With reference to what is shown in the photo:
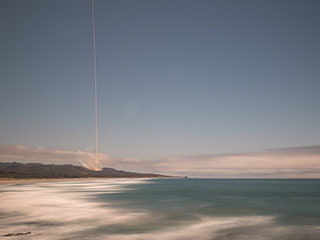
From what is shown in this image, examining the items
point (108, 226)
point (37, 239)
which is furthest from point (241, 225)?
point (37, 239)

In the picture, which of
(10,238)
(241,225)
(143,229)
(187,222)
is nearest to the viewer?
(10,238)

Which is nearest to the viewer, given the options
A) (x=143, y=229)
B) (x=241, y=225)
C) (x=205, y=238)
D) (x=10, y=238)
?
(x=10, y=238)

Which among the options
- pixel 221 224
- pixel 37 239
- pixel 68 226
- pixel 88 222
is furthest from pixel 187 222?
pixel 37 239

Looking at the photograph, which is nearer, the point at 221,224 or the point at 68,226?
the point at 68,226

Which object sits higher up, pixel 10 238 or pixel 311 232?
pixel 10 238

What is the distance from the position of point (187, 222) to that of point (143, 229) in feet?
15.8

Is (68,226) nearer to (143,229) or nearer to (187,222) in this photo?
(143,229)

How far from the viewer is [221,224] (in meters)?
21.9

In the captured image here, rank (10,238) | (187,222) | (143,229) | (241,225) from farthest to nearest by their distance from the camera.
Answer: (187,222)
(241,225)
(143,229)
(10,238)

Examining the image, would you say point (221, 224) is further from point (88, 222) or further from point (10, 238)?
point (10, 238)

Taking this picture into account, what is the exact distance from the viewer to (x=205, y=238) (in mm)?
16422

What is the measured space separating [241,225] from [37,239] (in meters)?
14.3

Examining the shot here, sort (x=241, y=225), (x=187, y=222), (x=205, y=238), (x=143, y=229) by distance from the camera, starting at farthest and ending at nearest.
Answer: (x=187, y=222) < (x=241, y=225) < (x=143, y=229) < (x=205, y=238)

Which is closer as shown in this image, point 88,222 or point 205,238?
point 205,238
